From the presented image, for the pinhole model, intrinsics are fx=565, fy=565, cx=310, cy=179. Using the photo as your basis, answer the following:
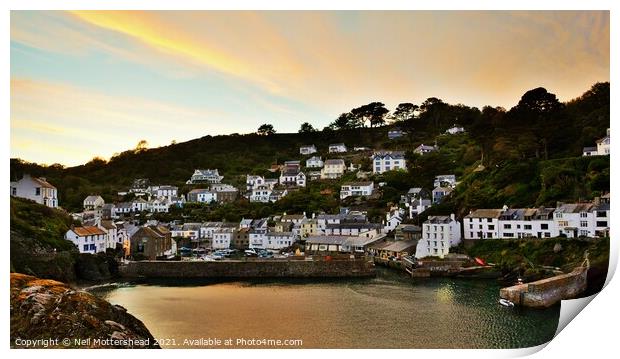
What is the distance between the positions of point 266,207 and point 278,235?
272 cm

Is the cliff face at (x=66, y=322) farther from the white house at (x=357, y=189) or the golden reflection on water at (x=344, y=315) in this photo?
the white house at (x=357, y=189)

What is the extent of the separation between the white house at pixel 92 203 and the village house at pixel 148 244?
144 inches

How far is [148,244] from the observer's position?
501 inches

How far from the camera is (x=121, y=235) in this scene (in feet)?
42.5

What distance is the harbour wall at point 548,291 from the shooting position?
25.5 feet

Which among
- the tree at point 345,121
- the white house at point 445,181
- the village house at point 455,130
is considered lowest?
the white house at point 445,181

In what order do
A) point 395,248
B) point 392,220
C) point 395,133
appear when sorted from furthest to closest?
Answer: point 395,133
point 392,220
point 395,248

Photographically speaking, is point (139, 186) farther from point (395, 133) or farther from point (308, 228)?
point (395, 133)

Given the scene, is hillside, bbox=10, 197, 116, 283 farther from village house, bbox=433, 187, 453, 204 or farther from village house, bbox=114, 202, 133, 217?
village house, bbox=433, 187, 453, 204

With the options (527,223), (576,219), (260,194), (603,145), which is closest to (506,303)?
(576,219)

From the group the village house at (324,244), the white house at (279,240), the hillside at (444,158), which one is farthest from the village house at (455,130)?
the village house at (324,244)

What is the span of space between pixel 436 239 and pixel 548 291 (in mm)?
3837

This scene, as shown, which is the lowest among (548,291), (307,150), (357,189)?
(548,291)
